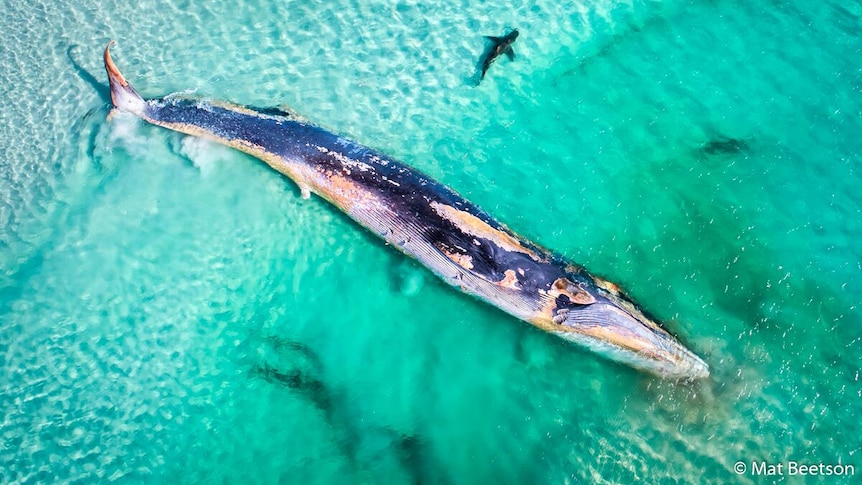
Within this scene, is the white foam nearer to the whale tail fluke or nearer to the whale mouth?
the whale tail fluke

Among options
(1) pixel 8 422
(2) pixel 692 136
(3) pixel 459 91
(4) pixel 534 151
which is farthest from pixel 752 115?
(1) pixel 8 422

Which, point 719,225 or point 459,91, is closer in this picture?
point 719,225

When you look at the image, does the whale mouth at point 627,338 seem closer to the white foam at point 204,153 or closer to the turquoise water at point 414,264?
the turquoise water at point 414,264

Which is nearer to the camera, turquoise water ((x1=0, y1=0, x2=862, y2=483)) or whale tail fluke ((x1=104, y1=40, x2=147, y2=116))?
turquoise water ((x1=0, y1=0, x2=862, y2=483))

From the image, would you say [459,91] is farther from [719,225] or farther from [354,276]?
[719,225]

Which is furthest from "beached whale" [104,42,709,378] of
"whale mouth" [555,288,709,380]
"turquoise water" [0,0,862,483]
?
"turquoise water" [0,0,862,483]

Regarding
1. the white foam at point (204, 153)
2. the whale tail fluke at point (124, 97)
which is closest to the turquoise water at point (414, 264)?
the white foam at point (204, 153)
